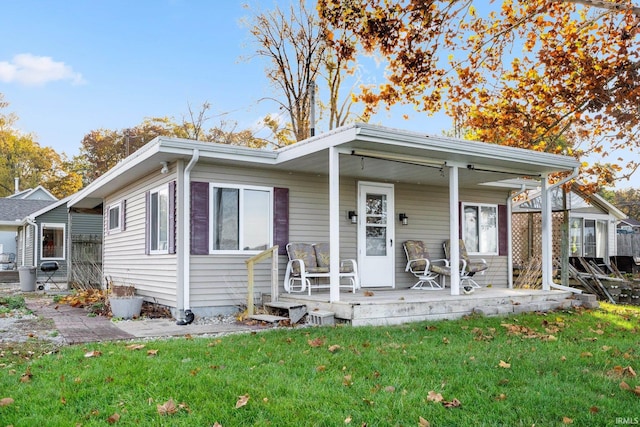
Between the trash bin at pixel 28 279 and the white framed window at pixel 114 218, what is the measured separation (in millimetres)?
4070

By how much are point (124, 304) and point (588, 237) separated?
19198mm

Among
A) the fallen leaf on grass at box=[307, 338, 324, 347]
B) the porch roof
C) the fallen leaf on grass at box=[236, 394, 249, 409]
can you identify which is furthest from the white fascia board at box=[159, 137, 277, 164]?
the fallen leaf on grass at box=[236, 394, 249, 409]

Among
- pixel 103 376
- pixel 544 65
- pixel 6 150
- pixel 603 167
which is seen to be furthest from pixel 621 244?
pixel 6 150

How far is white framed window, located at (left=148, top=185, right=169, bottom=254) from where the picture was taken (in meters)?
8.66

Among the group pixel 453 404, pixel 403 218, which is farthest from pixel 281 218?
pixel 453 404

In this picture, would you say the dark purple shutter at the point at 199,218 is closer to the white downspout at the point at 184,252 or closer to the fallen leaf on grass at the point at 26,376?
the white downspout at the point at 184,252

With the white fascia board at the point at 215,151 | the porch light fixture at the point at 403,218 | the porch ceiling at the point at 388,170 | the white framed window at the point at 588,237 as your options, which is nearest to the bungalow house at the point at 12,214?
the white fascia board at the point at 215,151

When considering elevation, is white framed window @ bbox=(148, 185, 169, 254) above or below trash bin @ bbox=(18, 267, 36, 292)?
above

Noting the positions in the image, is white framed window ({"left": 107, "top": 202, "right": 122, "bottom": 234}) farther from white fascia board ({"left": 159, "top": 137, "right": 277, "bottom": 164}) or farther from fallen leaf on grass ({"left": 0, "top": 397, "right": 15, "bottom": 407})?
fallen leaf on grass ({"left": 0, "top": 397, "right": 15, "bottom": 407})

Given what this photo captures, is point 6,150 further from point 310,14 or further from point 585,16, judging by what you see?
point 585,16

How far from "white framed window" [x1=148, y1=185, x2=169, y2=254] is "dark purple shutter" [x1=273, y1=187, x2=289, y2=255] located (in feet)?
5.55

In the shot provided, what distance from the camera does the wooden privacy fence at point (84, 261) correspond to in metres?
14.0

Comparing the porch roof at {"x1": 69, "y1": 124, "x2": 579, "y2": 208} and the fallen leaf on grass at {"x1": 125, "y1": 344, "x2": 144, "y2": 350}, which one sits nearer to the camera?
the fallen leaf on grass at {"x1": 125, "y1": 344, "x2": 144, "y2": 350}

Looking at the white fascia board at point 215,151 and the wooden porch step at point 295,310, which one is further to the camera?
the white fascia board at point 215,151
